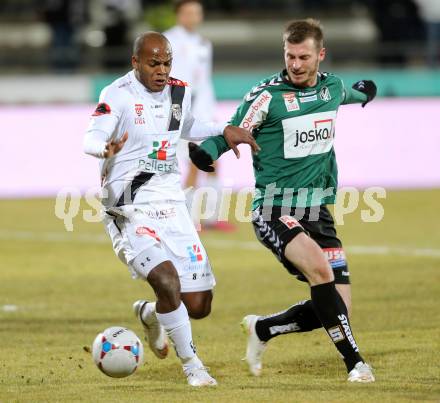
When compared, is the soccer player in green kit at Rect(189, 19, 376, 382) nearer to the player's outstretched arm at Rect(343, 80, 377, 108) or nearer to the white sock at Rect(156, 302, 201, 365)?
the player's outstretched arm at Rect(343, 80, 377, 108)

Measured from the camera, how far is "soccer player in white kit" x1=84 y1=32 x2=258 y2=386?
6.98 metres

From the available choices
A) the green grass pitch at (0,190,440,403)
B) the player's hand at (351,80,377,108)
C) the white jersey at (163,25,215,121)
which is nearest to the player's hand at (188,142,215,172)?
the green grass pitch at (0,190,440,403)

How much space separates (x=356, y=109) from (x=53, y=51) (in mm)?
6360

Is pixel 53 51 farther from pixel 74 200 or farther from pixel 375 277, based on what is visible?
pixel 375 277

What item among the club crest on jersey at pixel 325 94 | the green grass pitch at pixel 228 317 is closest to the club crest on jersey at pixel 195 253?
the green grass pitch at pixel 228 317

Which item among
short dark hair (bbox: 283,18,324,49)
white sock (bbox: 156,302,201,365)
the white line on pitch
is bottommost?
the white line on pitch

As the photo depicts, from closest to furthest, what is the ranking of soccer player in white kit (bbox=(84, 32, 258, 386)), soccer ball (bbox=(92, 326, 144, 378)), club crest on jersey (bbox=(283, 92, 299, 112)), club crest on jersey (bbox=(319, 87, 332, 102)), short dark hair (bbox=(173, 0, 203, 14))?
1. soccer ball (bbox=(92, 326, 144, 378))
2. soccer player in white kit (bbox=(84, 32, 258, 386))
3. club crest on jersey (bbox=(283, 92, 299, 112))
4. club crest on jersey (bbox=(319, 87, 332, 102))
5. short dark hair (bbox=(173, 0, 203, 14))

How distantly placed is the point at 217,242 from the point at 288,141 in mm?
7136

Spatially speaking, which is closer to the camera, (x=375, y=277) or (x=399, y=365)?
(x=399, y=365)

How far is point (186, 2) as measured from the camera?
14.1 meters

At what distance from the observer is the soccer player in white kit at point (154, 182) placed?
6977mm

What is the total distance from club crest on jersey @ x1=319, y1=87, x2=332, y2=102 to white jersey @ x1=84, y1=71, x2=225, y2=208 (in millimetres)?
722

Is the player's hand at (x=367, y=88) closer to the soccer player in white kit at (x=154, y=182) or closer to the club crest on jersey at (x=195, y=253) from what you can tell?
the soccer player in white kit at (x=154, y=182)

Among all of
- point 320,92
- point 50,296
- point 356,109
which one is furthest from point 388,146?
point 320,92
